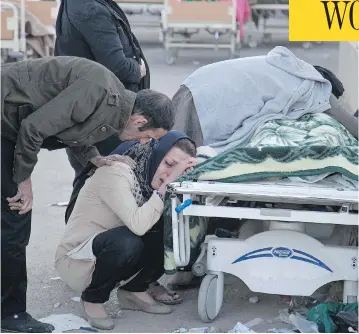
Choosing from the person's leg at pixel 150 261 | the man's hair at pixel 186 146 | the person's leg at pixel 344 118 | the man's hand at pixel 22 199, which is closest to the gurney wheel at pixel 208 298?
the person's leg at pixel 150 261

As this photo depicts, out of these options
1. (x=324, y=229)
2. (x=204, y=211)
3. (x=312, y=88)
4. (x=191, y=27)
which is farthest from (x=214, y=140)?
(x=191, y=27)

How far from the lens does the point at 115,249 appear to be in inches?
145

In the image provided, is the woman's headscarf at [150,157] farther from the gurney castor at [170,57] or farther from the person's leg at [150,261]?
the gurney castor at [170,57]

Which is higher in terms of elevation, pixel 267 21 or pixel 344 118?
pixel 344 118

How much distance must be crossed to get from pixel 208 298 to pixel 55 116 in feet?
3.37

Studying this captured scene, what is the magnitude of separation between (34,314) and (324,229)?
4.36ft

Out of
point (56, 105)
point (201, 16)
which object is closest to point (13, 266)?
point (56, 105)

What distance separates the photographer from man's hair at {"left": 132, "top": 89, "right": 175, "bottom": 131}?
359cm

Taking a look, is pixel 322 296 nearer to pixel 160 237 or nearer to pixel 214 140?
pixel 160 237

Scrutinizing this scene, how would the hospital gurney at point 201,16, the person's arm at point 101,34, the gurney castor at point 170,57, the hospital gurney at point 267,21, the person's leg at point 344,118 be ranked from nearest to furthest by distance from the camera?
1. the person's arm at point 101,34
2. the person's leg at point 344,118
3. the hospital gurney at point 201,16
4. the gurney castor at point 170,57
5. the hospital gurney at point 267,21

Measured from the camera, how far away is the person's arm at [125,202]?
3713 mm

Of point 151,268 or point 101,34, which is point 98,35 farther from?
point 151,268

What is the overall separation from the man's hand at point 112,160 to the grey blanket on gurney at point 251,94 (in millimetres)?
919

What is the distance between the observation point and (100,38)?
182 inches
